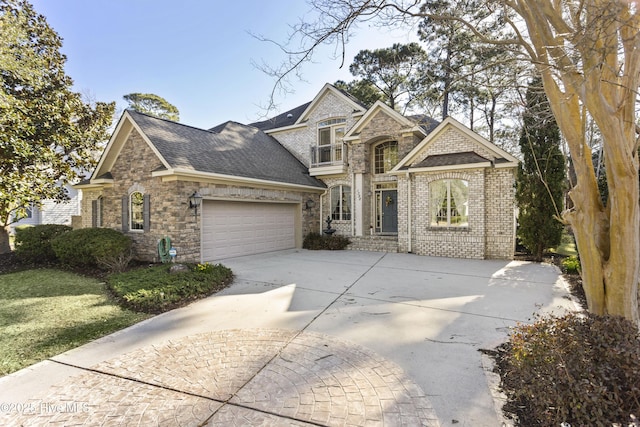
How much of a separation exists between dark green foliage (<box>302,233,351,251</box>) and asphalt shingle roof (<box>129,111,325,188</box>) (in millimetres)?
2619

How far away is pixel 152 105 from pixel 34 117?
23131 mm

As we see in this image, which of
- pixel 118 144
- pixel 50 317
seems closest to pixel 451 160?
pixel 50 317

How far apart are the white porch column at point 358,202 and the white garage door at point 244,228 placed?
9.86 ft

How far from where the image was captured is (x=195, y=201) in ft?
31.7

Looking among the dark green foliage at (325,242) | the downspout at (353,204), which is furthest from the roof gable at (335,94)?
the dark green foliage at (325,242)

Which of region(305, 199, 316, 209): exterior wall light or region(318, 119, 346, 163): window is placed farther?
region(318, 119, 346, 163): window

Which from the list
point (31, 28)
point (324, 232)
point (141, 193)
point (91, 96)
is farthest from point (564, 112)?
point (91, 96)

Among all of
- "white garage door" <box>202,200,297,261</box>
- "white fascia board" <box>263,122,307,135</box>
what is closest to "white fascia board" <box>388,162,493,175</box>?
"white garage door" <box>202,200,297,261</box>

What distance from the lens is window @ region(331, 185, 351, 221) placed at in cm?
1520

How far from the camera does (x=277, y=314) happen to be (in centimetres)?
524

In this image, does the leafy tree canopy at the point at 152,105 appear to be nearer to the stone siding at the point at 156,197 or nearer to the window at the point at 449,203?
the stone siding at the point at 156,197

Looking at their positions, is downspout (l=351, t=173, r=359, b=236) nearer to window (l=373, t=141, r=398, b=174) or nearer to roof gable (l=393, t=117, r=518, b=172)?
window (l=373, t=141, r=398, b=174)

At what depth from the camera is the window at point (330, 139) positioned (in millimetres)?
15805

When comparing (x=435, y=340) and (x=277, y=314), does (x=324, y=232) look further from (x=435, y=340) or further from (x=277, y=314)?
(x=435, y=340)
